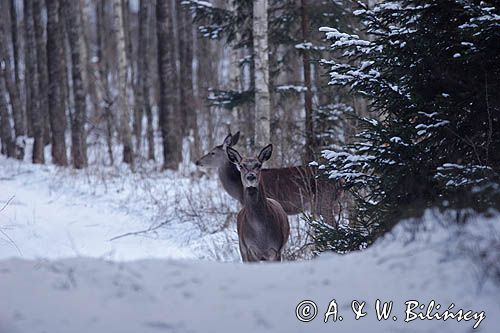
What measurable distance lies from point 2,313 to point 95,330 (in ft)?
1.88

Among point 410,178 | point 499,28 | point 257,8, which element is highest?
point 257,8

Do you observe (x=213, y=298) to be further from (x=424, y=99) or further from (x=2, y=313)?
(x=424, y=99)

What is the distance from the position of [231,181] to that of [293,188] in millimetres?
1356

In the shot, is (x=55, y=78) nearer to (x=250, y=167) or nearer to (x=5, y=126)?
(x=5, y=126)

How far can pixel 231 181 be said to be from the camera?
1162cm

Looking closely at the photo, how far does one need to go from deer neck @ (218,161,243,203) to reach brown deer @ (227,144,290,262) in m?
3.12

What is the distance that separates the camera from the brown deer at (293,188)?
9.72 metres

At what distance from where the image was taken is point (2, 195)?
40.9 ft

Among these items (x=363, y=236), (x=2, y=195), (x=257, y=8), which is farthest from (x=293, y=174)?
(x=2, y=195)

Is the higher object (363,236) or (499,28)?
(499,28)

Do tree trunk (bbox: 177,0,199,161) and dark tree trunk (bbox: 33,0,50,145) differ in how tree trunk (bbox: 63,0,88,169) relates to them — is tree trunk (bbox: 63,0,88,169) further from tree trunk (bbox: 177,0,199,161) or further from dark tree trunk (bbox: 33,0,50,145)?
tree trunk (bbox: 177,0,199,161)

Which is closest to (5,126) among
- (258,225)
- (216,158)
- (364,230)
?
(216,158)

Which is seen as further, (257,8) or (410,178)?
(257,8)

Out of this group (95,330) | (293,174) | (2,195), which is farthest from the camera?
(2,195)
